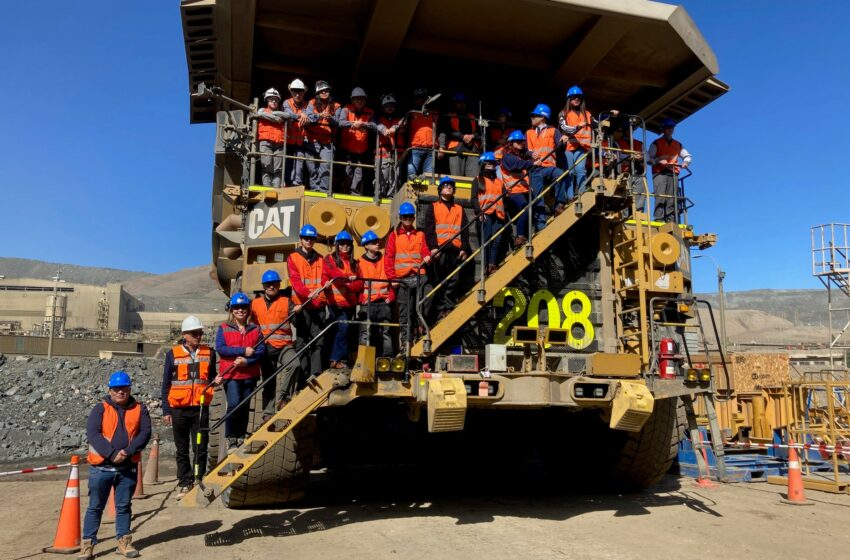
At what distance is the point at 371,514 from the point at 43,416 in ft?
51.2

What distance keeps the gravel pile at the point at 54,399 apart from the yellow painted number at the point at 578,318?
10553mm

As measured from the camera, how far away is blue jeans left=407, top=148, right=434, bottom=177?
27.1 ft

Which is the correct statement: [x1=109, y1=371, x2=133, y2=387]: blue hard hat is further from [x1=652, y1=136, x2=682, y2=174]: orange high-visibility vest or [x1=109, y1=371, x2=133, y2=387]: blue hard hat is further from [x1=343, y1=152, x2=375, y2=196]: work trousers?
[x1=652, y1=136, x2=682, y2=174]: orange high-visibility vest

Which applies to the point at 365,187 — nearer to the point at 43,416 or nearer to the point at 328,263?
the point at 328,263

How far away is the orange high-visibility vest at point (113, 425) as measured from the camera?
498cm

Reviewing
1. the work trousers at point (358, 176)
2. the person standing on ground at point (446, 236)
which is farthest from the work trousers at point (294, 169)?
the person standing on ground at point (446, 236)

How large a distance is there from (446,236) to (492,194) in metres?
0.73

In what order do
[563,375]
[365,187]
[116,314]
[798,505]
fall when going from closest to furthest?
[563,375] → [798,505] → [365,187] → [116,314]

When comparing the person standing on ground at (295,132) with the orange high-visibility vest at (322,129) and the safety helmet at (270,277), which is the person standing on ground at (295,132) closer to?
the orange high-visibility vest at (322,129)

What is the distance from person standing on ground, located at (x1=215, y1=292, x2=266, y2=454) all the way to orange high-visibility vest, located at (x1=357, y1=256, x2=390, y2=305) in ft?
3.80

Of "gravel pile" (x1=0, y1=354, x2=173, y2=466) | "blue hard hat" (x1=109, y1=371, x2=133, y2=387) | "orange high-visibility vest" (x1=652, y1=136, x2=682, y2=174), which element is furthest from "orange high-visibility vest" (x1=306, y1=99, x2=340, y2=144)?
"gravel pile" (x1=0, y1=354, x2=173, y2=466)

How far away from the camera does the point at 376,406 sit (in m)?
6.62

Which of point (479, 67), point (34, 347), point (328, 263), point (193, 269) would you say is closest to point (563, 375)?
point (328, 263)

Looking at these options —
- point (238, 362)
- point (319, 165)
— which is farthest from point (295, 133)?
point (238, 362)
